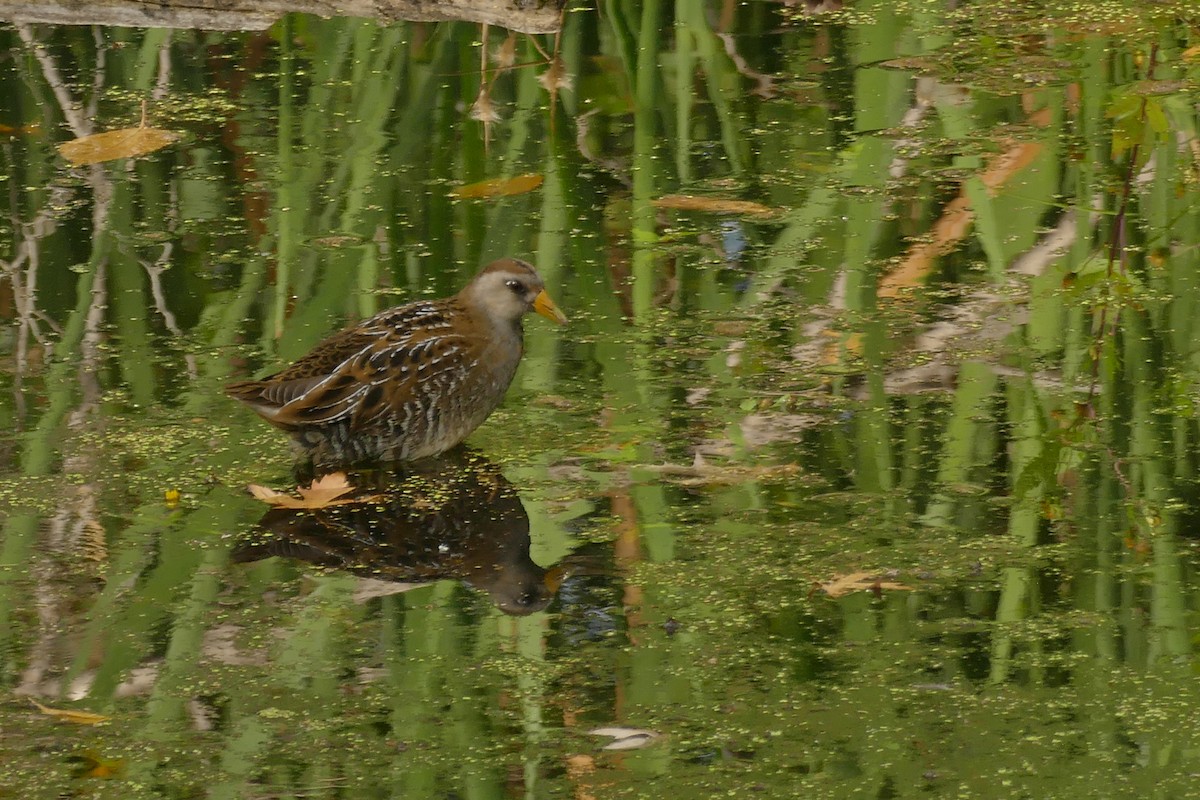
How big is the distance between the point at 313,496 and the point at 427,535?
39 centimetres

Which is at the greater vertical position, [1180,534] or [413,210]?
[413,210]

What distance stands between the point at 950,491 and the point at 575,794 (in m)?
1.62

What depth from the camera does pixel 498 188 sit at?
7.39 m

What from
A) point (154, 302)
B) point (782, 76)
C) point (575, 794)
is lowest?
point (575, 794)

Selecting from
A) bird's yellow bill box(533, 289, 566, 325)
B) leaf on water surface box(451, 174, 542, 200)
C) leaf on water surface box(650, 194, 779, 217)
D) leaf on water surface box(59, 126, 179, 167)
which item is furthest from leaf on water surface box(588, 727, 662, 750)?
leaf on water surface box(59, 126, 179, 167)

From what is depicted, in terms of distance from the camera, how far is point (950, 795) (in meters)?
3.88

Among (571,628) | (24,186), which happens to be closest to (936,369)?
(571,628)

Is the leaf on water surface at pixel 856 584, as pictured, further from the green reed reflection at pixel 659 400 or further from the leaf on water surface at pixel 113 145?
the leaf on water surface at pixel 113 145

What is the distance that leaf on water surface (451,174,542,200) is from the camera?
737 centimetres

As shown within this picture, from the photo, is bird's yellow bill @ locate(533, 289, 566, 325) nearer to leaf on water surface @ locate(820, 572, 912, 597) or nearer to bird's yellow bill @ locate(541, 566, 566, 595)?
bird's yellow bill @ locate(541, 566, 566, 595)

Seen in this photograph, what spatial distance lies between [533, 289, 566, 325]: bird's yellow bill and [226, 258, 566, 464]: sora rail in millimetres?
85

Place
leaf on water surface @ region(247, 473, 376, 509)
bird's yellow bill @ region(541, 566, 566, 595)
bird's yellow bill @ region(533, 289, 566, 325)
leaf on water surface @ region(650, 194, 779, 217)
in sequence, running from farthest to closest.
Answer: leaf on water surface @ region(650, 194, 779, 217) < bird's yellow bill @ region(533, 289, 566, 325) < leaf on water surface @ region(247, 473, 376, 509) < bird's yellow bill @ region(541, 566, 566, 595)

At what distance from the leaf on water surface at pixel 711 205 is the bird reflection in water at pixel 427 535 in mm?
1928

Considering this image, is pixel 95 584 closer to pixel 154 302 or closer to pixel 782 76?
pixel 154 302
